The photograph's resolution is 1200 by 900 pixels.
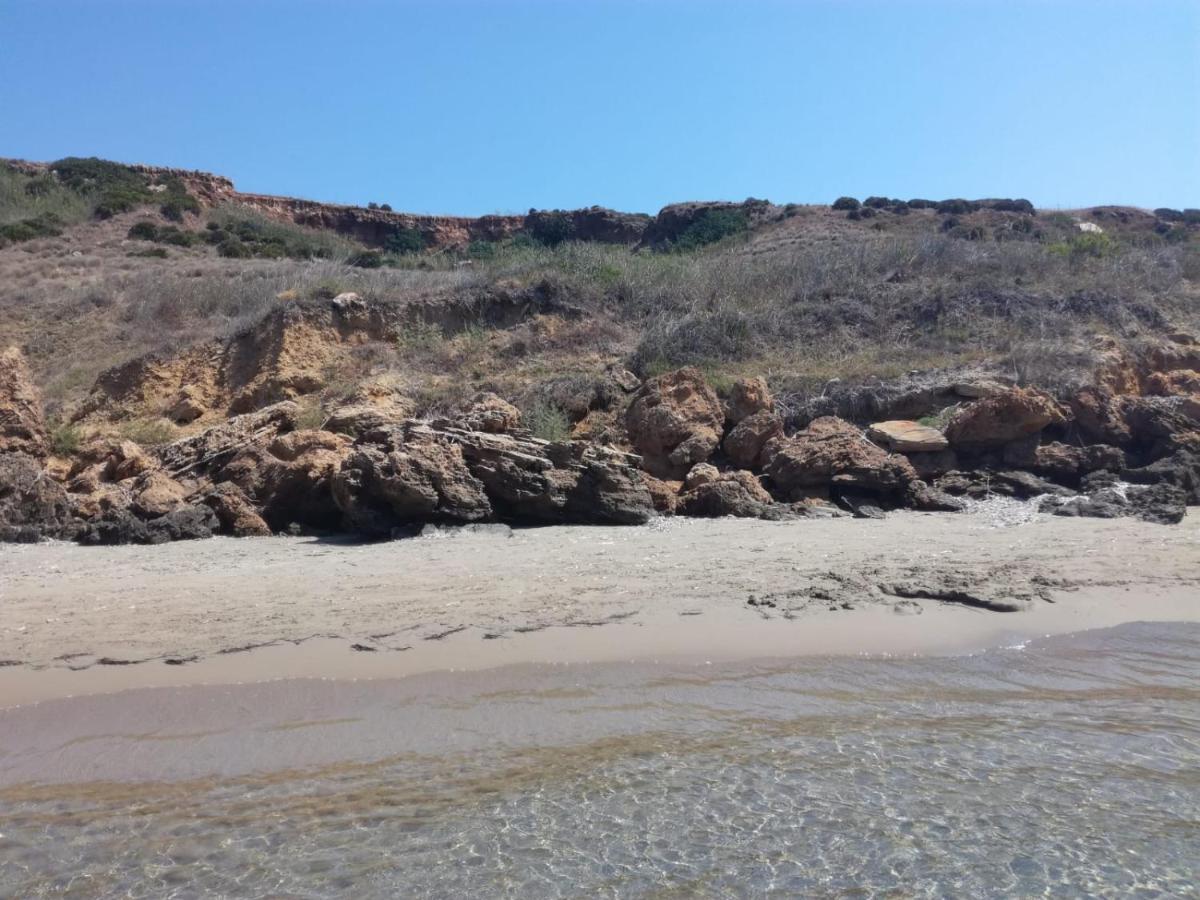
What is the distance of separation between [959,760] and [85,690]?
4.34m

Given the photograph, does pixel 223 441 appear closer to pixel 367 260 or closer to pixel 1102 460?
pixel 1102 460

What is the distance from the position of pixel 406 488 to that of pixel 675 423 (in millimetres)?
3542

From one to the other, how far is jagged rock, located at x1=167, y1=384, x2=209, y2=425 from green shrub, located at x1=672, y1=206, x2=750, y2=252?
71.5ft

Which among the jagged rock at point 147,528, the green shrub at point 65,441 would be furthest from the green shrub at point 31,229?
the jagged rock at point 147,528

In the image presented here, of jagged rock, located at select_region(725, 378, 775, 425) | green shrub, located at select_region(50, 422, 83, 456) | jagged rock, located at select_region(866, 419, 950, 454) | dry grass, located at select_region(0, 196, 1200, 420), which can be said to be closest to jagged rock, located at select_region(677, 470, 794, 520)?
jagged rock, located at select_region(725, 378, 775, 425)

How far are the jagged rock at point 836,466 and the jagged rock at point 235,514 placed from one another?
515cm

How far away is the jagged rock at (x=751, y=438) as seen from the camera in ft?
34.8

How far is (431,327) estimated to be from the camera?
578 inches

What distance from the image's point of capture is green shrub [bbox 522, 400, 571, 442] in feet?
36.5

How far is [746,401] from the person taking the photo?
11023 mm

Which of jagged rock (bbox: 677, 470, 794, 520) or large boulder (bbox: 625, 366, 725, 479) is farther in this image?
large boulder (bbox: 625, 366, 725, 479)

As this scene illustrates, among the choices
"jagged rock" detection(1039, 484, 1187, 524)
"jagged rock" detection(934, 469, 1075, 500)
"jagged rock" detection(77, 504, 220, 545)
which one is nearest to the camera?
"jagged rock" detection(77, 504, 220, 545)

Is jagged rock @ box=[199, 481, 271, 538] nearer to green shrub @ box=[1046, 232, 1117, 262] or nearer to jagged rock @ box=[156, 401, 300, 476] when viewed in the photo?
jagged rock @ box=[156, 401, 300, 476]

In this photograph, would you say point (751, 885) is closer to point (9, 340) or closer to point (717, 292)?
point (717, 292)
